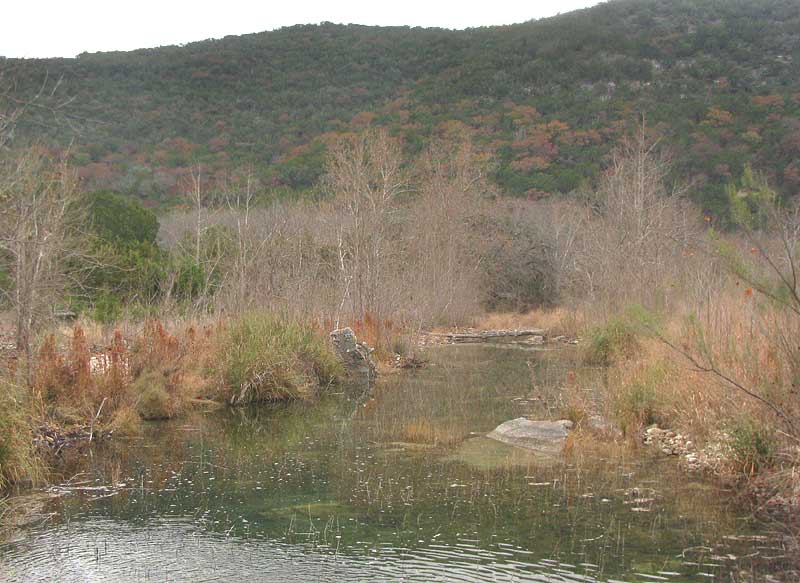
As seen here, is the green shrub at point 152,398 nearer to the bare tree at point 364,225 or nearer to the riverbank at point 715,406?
the riverbank at point 715,406

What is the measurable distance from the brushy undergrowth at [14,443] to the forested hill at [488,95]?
30.9m

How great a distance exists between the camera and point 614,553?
705 centimetres

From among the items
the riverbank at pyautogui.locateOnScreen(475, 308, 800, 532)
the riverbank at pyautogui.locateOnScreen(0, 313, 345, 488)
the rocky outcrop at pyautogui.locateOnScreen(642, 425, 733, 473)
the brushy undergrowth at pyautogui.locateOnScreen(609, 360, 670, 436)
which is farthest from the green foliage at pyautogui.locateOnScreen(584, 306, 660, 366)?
the rocky outcrop at pyautogui.locateOnScreen(642, 425, 733, 473)

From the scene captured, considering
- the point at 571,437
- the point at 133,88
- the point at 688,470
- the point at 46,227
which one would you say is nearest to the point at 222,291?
the point at 46,227

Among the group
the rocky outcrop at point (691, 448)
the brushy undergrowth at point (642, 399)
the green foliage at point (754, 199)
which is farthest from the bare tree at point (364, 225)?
the green foliage at point (754, 199)

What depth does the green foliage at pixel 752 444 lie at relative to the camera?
8.68 m

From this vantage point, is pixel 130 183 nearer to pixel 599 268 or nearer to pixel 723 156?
pixel 599 268

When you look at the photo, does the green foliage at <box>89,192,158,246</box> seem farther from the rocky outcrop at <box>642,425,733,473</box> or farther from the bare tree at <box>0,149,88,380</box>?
the rocky outcrop at <box>642,425,733,473</box>

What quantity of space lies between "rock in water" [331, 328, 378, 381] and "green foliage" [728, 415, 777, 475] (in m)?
10.2

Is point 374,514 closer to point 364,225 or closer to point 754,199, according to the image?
point 754,199

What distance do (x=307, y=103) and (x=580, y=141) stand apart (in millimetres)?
16231

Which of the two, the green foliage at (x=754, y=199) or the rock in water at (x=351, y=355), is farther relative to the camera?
the rock in water at (x=351, y=355)

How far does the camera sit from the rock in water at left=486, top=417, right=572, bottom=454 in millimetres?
11062

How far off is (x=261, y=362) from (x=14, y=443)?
21.1 feet
